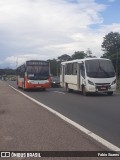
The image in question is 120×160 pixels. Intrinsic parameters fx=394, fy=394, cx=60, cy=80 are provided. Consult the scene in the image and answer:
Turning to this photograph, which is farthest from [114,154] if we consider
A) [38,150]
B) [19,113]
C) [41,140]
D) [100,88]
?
[100,88]

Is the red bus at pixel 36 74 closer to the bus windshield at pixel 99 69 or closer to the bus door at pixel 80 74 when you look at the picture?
the bus door at pixel 80 74

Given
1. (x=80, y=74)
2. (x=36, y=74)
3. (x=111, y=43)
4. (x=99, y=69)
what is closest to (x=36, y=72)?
(x=36, y=74)

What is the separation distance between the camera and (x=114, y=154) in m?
7.90

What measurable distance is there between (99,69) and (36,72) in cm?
1009

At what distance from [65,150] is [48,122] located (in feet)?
15.3

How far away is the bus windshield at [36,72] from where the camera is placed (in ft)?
120

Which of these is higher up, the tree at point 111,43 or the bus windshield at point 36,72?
the tree at point 111,43

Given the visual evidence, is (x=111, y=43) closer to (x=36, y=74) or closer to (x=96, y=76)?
(x=36, y=74)

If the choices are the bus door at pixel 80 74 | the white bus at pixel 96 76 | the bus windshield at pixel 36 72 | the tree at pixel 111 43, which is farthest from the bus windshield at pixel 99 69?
the tree at pixel 111 43

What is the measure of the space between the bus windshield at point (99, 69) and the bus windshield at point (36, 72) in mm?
9241

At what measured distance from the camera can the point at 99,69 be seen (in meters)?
27.7

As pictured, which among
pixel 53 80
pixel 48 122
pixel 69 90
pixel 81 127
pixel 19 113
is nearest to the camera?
pixel 81 127

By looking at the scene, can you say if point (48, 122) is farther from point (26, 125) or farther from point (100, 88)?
point (100, 88)

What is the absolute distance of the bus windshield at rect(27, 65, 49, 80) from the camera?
1435 inches
